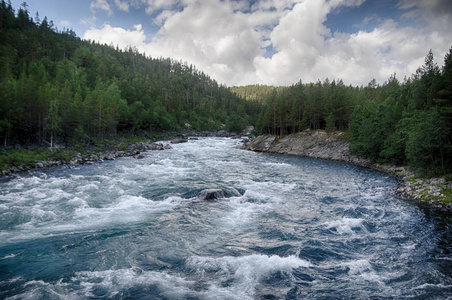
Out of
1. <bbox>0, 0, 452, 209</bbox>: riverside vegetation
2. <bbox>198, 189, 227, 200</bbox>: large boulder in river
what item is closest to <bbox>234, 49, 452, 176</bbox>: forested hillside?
<bbox>0, 0, 452, 209</bbox>: riverside vegetation

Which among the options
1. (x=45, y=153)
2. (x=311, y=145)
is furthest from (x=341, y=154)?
(x=45, y=153)

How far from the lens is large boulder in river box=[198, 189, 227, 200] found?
2018cm

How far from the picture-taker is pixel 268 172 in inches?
1331

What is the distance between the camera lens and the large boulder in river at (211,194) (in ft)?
66.2

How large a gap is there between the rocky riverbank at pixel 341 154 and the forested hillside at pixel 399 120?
5.65 feet

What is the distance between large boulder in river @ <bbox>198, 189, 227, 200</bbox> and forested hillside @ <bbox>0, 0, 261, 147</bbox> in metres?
35.2

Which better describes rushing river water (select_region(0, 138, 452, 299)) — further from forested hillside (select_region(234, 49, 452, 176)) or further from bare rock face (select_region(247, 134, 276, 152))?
bare rock face (select_region(247, 134, 276, 152))

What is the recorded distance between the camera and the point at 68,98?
50.2 m

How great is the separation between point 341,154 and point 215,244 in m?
46.6

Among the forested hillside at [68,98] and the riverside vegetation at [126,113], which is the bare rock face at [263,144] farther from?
the forested hillside at [68,98]

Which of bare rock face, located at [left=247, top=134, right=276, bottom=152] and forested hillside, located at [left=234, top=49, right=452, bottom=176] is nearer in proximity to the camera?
forested hillside, located at [left=234, top=49, right=452, bottom=176]

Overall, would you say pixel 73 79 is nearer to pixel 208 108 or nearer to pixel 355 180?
pixel 355 180

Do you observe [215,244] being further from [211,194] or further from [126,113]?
[126,113]

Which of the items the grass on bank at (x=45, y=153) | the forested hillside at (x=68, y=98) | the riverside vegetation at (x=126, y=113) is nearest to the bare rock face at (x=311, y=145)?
the riverside vegetation at (x=126, y=113)
